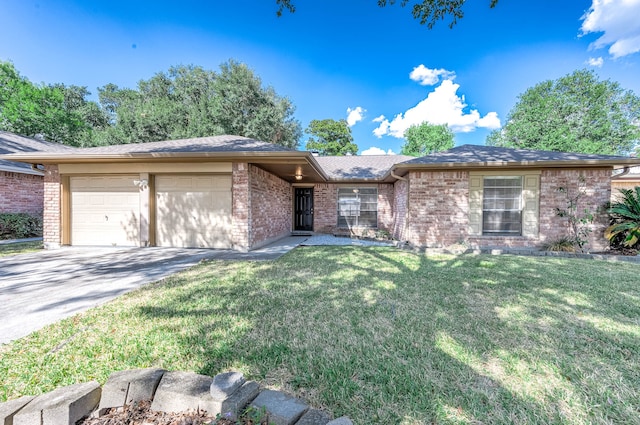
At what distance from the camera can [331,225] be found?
37.6 feet

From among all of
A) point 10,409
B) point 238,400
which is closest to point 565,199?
point 238,400

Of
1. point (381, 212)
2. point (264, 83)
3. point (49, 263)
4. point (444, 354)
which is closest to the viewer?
point (444, 354)

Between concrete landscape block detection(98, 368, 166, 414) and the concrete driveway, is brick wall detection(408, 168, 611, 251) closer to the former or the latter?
the concrete driveway

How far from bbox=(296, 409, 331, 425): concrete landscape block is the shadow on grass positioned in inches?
6.1

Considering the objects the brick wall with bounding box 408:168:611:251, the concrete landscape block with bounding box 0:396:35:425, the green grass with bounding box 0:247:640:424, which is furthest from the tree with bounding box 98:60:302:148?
the concrete landscape block with bounding box 0:396:35:425

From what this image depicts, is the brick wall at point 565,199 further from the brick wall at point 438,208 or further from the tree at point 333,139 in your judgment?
the tree at point 333,139

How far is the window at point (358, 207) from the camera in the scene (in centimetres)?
1124

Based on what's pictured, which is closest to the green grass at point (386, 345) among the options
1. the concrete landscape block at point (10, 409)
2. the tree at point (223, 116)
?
the concrete landscape block at point (10, 409)

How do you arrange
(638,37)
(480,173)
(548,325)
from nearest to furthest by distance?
(548,325) < (480,173) < (638,37)

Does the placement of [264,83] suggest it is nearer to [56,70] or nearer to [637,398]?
[56,70]

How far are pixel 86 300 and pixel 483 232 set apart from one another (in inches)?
363

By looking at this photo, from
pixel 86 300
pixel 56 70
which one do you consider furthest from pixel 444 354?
pixel 56 70

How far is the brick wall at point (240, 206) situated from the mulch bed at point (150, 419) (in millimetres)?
5296

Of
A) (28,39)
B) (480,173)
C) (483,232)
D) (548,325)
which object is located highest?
(28,39)
